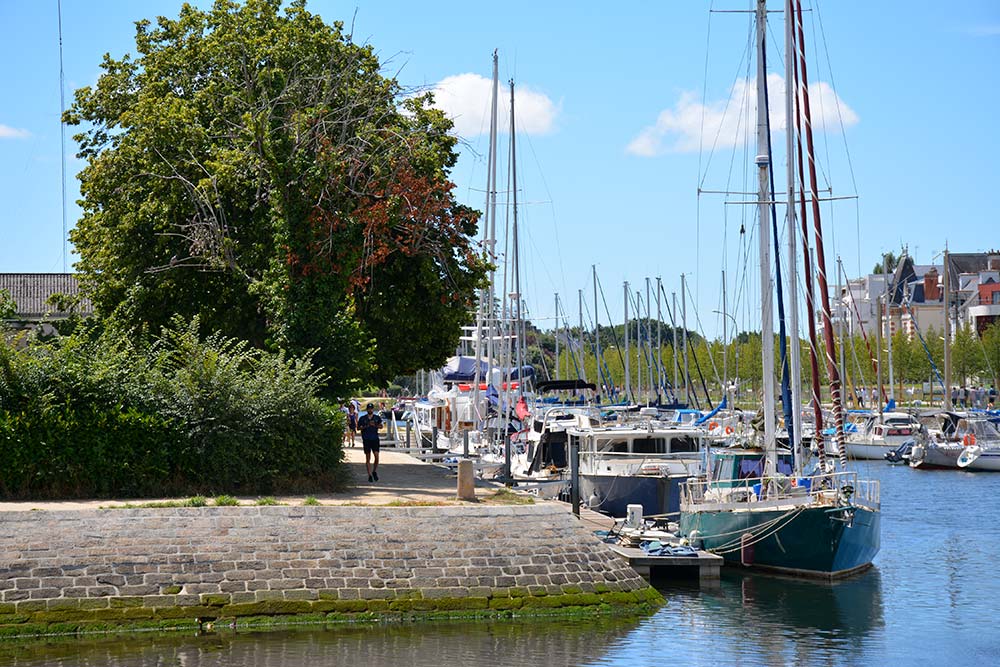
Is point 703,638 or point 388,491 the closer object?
point 703,638

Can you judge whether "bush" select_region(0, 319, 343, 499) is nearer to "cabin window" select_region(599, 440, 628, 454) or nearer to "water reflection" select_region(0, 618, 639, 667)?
"water reflection" select_region(0, 618, 639, 667)

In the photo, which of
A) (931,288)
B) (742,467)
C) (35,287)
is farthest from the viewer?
(931,288)

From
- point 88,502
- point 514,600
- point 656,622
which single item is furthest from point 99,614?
point 656,622

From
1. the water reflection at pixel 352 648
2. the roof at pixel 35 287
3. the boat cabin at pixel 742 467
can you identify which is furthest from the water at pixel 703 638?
the roof at pixel 35 287

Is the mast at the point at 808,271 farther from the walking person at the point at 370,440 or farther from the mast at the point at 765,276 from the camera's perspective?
the walking person at the point at 370,440

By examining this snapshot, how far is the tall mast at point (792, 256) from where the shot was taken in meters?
27.5

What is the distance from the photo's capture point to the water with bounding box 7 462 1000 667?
19.9 metres

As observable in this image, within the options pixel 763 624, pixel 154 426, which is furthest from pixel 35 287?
pixel 763 624

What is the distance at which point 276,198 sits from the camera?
31.5m

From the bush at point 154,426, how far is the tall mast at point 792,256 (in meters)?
9.70

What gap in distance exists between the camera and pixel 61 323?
35969 mm

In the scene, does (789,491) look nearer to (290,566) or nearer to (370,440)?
(370,440)

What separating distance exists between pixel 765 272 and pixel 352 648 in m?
12.9

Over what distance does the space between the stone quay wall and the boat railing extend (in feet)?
16.0
